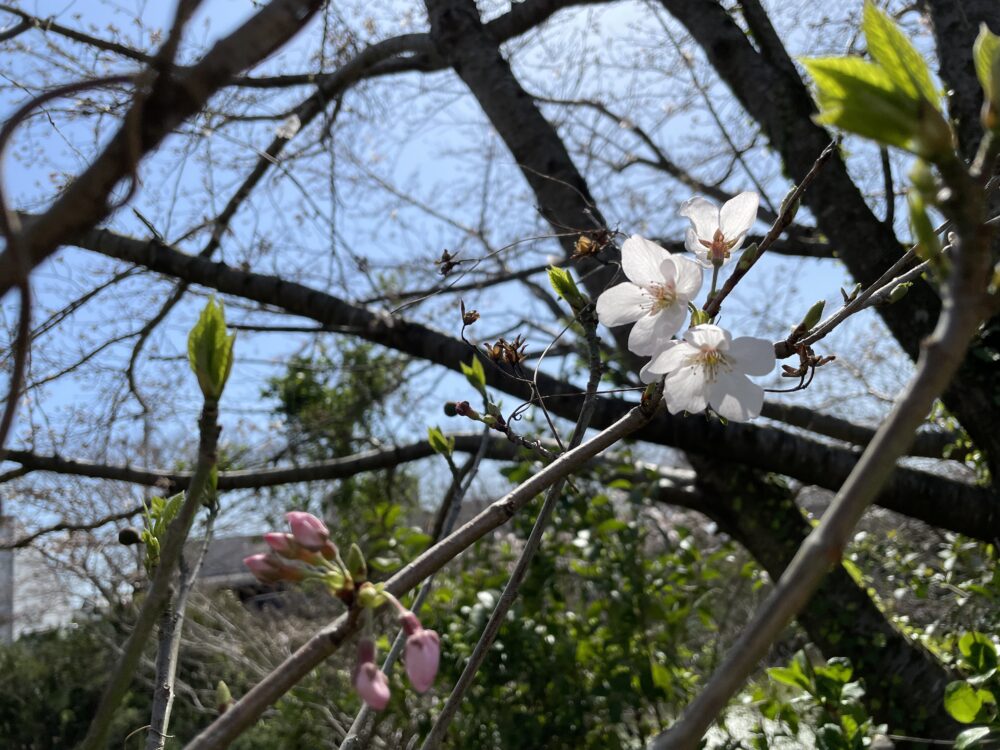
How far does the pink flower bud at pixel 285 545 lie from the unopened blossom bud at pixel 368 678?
0.07m

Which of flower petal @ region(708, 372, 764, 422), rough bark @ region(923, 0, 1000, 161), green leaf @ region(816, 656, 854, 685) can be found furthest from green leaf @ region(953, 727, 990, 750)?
rough bark @ region(923, 0, 1000, 161)

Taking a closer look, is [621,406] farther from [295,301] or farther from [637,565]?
[295,301]

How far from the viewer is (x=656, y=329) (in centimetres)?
81

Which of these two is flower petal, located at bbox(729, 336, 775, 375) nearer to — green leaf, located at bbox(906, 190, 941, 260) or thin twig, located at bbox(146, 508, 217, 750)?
green leaf, located at bbox(906, 190, 941, 260)

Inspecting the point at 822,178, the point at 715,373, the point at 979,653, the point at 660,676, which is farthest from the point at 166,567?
the point at 822,178

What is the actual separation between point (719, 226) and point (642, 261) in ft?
0.30

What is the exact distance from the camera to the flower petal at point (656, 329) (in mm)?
802

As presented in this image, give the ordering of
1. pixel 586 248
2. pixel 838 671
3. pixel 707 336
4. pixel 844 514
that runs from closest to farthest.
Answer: pixel 844 514 → pixel 707 336 → pixel 586 248 → pixel 838 671

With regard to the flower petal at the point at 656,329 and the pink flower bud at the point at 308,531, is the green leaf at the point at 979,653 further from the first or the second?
the pink flower bud at the point at 308,531

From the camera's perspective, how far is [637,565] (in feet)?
7.81

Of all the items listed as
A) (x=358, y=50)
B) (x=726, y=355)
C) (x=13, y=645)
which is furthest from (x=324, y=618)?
(x=726, y=355)

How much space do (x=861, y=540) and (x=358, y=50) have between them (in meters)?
2.81

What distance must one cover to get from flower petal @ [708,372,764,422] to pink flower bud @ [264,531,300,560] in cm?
42

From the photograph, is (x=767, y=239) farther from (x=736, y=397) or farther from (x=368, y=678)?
(x=368, y=678)
